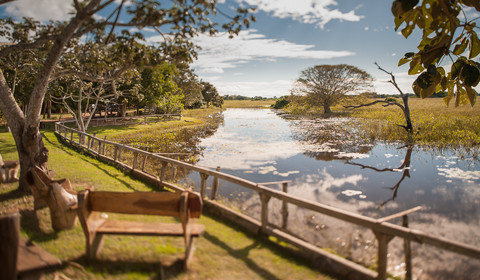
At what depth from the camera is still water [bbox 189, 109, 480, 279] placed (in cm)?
578

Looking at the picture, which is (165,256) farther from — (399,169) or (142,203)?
(399,169)

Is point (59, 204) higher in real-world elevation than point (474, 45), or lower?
lower

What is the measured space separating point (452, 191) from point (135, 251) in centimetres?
1137

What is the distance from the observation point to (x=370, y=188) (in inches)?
410

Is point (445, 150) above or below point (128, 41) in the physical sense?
below

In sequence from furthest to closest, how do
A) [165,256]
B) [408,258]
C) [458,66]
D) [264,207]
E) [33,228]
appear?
[264,207], [33,228], [408,258], [165,256], [458,66]

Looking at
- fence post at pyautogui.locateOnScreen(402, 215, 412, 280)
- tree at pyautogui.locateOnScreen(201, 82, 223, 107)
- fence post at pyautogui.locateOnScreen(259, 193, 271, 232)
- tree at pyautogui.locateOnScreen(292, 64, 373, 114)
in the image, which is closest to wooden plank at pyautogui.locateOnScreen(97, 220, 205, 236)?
fence post at pyautogui.locateOnScreen(259, 193, 271, 232)

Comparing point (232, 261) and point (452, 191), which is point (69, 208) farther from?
point (452, 191)

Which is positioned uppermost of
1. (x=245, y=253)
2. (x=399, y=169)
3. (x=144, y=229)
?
(x=144, y=229)

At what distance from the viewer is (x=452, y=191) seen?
10.0 m

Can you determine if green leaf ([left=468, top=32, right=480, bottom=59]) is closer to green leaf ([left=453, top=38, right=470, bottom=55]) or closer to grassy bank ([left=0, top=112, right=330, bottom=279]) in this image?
green leaf ([left=453, top=38, right=470, bottom=55])

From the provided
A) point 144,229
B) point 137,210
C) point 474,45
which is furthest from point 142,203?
point 474,45

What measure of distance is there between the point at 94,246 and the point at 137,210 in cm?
87

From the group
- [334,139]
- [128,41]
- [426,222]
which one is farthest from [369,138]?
[128,41]
